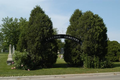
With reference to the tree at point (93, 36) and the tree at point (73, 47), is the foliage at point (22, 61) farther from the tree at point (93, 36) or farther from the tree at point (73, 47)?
the tree at point (93, 36)

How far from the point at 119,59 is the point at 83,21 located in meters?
12.2

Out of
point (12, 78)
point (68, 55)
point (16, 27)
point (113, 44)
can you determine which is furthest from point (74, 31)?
point (16, 27)

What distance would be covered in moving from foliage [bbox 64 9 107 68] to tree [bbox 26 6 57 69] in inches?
84.4

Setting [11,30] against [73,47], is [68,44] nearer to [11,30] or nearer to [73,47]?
[73,47]

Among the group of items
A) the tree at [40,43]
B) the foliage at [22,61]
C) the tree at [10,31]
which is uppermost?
the tree at [10,31]

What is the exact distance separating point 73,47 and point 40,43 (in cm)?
380

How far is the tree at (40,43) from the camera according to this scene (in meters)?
14.4

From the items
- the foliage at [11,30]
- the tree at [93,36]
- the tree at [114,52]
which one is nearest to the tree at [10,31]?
the foliage at [11,30]

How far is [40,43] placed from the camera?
14453 millimetres

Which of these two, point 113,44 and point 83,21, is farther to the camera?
point 113,44

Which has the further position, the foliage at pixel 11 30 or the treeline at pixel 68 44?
the foliage at pixel 11 30

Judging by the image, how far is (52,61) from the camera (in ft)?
49.2

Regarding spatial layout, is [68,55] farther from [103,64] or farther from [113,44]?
[113,44]

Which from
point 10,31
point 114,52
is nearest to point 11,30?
point 10,31
